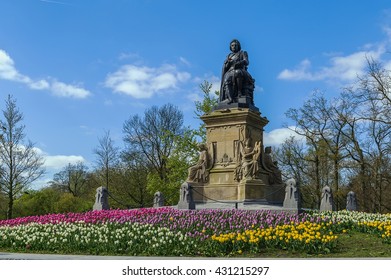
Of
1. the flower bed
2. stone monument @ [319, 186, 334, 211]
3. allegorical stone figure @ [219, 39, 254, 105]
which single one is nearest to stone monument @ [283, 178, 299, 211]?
the flower bed

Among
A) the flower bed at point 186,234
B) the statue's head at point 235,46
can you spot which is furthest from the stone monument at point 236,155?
the flower bed at point 186,234

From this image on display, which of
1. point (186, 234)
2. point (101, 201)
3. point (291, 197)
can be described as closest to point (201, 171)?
point (101, 201)

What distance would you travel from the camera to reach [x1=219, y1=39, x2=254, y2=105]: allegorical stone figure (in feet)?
67.4

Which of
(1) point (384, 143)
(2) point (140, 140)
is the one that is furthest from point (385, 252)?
(2) point (140, 140)

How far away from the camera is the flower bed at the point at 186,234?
10016 millimetres

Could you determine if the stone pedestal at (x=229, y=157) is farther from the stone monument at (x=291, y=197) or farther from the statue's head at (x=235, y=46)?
the statue's head at (x=235, y=46)

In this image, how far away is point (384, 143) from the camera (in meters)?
32.4

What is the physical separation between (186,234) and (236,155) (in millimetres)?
8727

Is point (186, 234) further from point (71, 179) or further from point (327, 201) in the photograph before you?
point (71, 179)

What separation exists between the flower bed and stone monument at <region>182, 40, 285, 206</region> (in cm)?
338

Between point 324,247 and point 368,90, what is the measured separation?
20.7 metres

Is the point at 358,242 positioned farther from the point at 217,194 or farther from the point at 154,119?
the point at 154,119

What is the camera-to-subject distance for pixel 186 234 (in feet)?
35.9
